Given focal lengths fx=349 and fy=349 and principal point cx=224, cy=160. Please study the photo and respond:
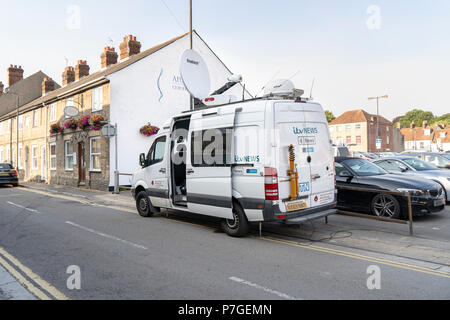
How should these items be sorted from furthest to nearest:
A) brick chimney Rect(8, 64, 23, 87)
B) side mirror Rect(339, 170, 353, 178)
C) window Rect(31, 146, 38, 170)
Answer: brick chimney Rect(8, 64, 23, 87), window Rect(31, 146, 38, 170), side mirror Rect(339, 170, 353, 178)

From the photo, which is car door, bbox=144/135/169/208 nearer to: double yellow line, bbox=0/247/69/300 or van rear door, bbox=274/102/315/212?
van rear door, bbox=274/102/315/212

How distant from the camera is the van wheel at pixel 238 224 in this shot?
6.91m

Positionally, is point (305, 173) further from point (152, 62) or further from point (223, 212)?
point (152, 62)

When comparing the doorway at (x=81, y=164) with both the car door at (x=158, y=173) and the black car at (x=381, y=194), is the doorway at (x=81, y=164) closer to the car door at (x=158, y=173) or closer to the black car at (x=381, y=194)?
the car door at (x=158, y=173)

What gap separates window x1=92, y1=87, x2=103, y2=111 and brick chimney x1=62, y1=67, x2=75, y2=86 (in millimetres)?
10730

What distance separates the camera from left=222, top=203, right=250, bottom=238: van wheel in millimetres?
6910

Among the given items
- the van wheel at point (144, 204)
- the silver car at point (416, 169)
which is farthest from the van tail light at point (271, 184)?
the silver car at point (416, 169)

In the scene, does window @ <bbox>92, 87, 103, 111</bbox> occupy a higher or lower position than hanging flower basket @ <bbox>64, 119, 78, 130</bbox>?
higher

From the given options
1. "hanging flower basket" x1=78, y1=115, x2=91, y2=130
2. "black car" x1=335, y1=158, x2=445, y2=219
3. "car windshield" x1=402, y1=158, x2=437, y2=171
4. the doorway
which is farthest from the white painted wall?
"car windshield" x1=402, y1=158, x2=437, y2=171

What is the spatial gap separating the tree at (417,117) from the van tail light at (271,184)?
388 ft

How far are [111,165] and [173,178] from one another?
393 inches

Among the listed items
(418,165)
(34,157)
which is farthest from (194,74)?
(34,157)
